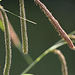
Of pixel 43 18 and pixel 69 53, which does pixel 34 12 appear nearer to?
pixel 43 18

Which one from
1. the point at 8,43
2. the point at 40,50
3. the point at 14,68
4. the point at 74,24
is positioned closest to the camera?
the point at 8,43

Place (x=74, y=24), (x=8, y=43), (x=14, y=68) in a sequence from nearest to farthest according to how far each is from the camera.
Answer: (x=8, y=43)
(x=14, y=68)
(x=74, y=24)

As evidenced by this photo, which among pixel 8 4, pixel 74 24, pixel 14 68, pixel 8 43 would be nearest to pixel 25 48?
pixel 8 43

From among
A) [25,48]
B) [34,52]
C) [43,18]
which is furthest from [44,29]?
[25,48]

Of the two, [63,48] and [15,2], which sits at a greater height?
[15,2]

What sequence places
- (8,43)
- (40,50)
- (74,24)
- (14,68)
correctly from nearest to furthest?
(8,43) < (14,68) < (40,50) < (74,24)

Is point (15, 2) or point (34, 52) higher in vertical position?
point (15, 2)

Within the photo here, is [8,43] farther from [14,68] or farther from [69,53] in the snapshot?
[69,53]

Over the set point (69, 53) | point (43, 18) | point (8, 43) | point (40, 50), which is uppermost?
point (8, 43)

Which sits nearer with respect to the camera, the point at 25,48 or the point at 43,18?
the point at 25,48
